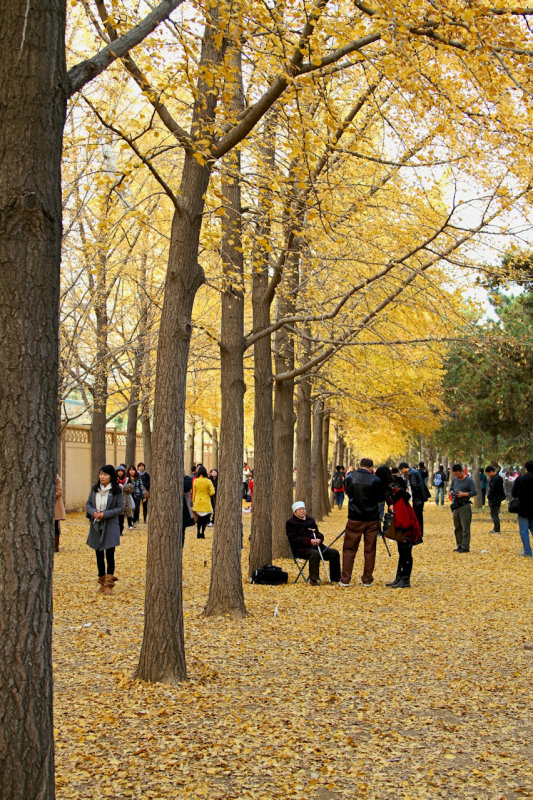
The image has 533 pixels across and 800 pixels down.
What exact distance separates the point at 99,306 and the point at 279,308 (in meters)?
6.00

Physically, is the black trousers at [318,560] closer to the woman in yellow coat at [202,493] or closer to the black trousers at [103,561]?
the black trousers at [103,561]

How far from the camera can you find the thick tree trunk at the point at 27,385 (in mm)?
3486

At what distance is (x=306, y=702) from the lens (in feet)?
21.0

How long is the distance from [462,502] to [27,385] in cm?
1584

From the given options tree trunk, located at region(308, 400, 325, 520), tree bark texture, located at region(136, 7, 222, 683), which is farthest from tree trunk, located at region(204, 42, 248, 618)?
tree trunk, located at region(308, 400, 325, 520)

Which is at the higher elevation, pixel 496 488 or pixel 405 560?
pixel 496 488

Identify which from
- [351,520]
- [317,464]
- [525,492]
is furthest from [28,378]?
[317,464]

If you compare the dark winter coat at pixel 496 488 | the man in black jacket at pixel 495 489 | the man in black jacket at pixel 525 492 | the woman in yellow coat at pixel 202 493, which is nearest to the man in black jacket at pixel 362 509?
the man in black jacket at pixel 525 492

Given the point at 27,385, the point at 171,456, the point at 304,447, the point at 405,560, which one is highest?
the point at 304,447

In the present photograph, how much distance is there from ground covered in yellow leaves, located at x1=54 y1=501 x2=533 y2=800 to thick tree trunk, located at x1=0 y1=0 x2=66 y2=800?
1265mm

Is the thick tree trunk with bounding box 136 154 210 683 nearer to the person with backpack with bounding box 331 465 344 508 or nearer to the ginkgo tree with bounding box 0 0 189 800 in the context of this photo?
the ginkgo tree with bounding box 0 0 189 800

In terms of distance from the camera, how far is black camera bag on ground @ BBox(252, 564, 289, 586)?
42.9 feet

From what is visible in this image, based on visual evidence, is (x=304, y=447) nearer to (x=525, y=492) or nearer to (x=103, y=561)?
(x=525, y=492)

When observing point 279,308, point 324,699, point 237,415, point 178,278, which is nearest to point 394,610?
point 237,415
